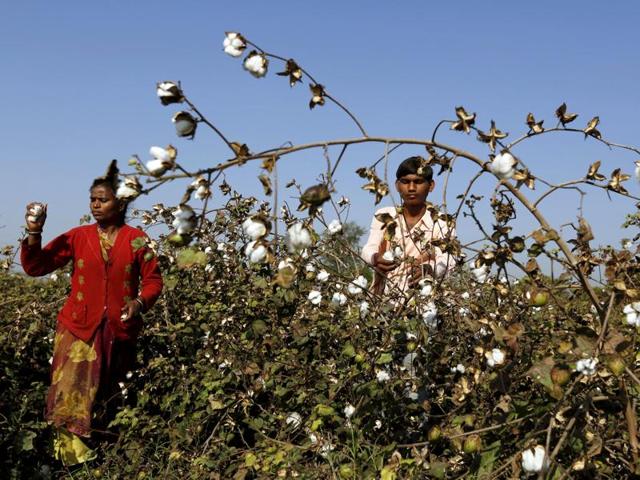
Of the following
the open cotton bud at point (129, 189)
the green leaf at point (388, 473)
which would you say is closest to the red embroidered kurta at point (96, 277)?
the green leaf at point (388, 473)

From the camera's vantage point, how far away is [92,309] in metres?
3.42

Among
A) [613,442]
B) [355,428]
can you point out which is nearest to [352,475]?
[355,428]

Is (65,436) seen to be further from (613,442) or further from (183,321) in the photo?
(613,442)

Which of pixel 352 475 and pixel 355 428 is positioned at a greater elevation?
pixel 355 428

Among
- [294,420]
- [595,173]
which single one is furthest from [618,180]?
[294,420]

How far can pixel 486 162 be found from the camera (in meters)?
1.83

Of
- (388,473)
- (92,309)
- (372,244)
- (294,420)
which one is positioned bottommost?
(388,473)

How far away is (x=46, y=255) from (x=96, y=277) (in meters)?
0.28

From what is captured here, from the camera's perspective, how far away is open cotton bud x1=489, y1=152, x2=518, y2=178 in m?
1.77

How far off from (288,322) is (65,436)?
1276 millimetres

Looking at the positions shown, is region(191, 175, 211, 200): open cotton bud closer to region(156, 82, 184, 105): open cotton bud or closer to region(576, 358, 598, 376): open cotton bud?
region(156, 82, 184, 105): open cotton bud

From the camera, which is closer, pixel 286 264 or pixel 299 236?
pixel 299 236

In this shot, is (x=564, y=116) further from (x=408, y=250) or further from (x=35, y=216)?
(x=35, y=216)

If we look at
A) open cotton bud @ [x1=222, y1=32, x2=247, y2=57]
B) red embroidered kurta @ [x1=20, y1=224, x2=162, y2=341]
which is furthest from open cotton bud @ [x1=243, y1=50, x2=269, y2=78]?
red embroidered kurta @ [x1=20, y1=224, x2=162, y2=341]
